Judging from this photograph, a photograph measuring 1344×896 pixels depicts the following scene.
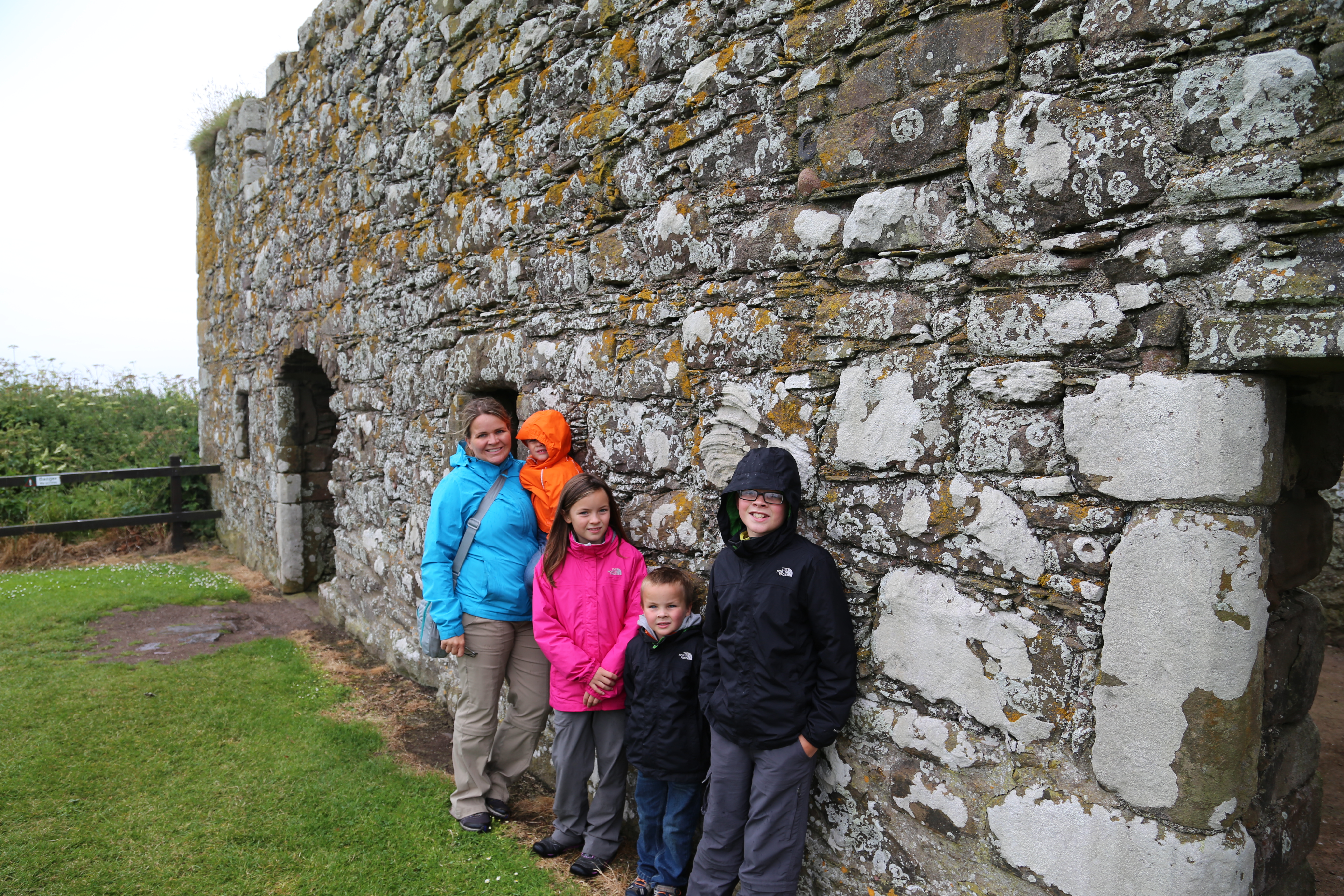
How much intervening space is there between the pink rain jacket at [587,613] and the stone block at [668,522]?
0.39ft

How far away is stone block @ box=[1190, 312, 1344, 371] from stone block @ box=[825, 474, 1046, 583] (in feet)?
1.99

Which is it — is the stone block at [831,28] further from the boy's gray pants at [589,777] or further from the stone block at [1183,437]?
the boy's gray pants at [589,777]

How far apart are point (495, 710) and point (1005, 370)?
9.25 ft

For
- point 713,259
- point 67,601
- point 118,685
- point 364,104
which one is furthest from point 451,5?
point 67,601

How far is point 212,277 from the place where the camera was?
994 centimetres

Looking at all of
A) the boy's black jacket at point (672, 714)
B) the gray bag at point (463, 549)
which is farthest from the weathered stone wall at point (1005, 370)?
the gray bag at point (463, 549)

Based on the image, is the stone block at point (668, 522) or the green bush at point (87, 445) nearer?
the stone block at point (668, 522)

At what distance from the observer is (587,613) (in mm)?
3320

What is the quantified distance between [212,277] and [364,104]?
5448 millimetres

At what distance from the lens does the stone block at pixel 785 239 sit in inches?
105

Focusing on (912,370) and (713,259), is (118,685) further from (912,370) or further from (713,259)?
(912,370)

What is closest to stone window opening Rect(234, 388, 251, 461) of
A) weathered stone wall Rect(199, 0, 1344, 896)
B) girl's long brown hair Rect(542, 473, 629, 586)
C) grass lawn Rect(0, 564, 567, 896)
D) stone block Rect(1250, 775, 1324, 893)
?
grass lawn Rect(0, 564, 567, 896)

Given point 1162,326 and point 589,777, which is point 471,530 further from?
point 1162,326

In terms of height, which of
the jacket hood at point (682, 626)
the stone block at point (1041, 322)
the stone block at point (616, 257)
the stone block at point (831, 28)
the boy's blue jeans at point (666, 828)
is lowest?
the boy's blue jeans at point (666, 828)
